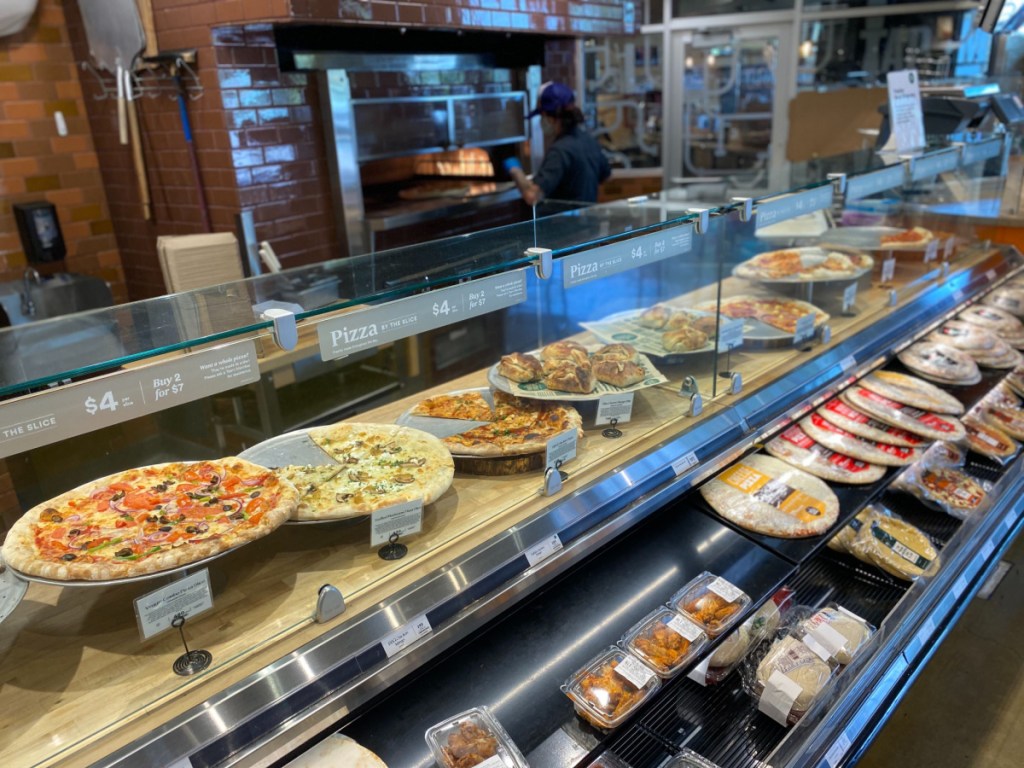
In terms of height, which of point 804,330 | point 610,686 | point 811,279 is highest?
point 811,279

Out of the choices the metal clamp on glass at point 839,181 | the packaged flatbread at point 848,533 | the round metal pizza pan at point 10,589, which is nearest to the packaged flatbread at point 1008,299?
the metal clamp on glass at point 839,181

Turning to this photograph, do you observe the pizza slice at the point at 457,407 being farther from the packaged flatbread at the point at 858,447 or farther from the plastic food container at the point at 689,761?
the packaged flatbread at the point at 858,447

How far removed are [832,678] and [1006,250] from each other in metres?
3.29

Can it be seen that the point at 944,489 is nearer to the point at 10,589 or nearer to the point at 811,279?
the point at 811,279

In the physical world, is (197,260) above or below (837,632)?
above

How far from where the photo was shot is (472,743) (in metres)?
1.46

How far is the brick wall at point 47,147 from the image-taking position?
13.6ft

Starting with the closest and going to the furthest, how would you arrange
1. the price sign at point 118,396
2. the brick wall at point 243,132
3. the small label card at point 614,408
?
the price sign at point 118,396 < the small label card at point 614,408 < the brick wall at point 243,132

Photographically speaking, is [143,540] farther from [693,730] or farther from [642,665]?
[693,730]

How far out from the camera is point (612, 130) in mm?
9883

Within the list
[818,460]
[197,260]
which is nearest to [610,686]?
[818,460]

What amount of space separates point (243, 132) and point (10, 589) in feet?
10.8

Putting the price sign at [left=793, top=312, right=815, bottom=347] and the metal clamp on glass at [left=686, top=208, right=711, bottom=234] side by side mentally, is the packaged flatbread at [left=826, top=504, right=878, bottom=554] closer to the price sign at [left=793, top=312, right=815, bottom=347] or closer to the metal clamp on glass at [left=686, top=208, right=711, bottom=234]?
the price sign at [left=793, top=312, right=815, bottom=347]

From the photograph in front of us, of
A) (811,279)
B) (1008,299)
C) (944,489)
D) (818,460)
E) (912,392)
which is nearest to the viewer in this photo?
(818,460)
